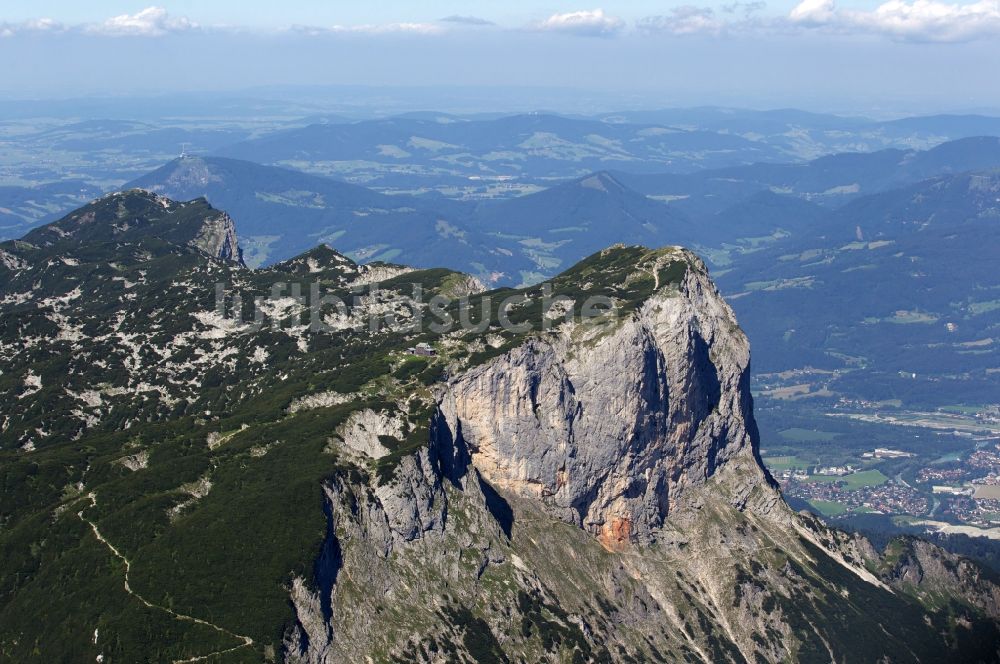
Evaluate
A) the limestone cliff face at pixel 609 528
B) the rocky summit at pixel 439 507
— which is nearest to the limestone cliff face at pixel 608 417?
the limestone cliff face at pixel 609 528

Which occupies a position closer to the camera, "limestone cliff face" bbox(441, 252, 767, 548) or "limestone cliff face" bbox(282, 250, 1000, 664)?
"limestone cliff face" bbox(282, 250, 1000, 664)

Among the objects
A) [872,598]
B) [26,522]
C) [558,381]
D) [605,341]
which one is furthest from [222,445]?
[872,598]

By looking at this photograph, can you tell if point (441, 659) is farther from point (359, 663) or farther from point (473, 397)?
point (473, 397)

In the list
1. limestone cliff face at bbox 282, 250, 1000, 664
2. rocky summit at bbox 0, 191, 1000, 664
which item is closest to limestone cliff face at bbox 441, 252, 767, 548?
limestone cliff face at bbox 282, 250, 1000, 664

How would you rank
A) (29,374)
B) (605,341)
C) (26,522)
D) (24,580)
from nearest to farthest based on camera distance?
(24,580)
(26,522)
(605,341)
(29,374)

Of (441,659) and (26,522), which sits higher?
(26,522)

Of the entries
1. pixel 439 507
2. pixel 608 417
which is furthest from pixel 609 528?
pixel 439 507

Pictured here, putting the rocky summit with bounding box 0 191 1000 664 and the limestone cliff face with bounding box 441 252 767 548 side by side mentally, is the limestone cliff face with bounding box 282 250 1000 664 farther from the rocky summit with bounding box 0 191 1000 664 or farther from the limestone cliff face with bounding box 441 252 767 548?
the rocky summit with bounding box 0 191 1000 664
